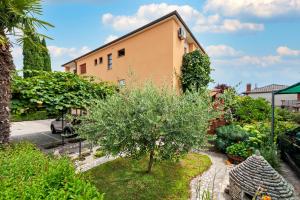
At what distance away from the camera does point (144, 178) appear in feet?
21.2

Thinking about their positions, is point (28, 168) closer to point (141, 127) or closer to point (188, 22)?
point (141, 127)

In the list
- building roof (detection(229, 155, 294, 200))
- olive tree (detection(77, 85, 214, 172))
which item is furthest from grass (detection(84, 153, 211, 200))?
building roof (detection(229, 155, 294, 200))

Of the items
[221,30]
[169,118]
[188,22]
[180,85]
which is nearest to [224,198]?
[169,118]

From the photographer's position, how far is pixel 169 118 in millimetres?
5449

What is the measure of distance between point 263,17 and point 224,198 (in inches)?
313

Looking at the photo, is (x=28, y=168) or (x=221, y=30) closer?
(x=28, y=168)

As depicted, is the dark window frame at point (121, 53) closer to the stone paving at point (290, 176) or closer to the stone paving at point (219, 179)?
the stone paving at point (219, 179)

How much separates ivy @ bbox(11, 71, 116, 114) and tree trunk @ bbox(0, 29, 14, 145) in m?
1.24

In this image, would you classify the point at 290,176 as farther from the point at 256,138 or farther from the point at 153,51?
the point at 153,51

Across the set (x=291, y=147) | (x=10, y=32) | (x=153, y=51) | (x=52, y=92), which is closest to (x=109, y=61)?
(x=153, y=51)

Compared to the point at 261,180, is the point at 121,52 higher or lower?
higher

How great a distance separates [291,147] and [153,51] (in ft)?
34.1

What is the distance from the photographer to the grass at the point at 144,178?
18.8ft

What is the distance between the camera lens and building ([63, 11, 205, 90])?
14.0 metres
